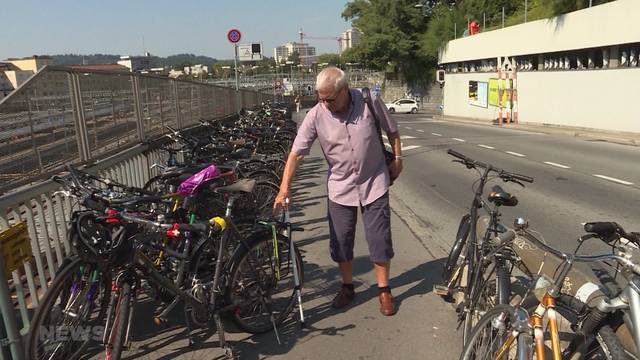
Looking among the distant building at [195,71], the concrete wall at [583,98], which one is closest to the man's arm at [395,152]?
the concrete wall at [583,98]

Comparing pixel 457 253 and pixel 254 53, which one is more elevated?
pixel 254 53

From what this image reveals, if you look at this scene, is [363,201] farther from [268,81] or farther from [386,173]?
[268,81]

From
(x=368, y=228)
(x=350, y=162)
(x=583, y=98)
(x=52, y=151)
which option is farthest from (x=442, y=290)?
(x=583, y=98)

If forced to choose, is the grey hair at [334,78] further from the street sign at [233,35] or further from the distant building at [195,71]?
the distant building at [195,71]

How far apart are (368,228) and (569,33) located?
22.9 metres

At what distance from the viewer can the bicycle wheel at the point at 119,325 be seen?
2973 millimetres

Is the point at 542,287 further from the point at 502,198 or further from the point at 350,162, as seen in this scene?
the point at 350,162

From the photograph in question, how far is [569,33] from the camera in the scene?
23.3m

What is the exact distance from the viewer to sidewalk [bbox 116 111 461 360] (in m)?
3.67

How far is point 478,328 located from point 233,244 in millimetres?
1779

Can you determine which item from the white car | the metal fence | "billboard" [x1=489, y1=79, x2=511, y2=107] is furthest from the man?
the white car

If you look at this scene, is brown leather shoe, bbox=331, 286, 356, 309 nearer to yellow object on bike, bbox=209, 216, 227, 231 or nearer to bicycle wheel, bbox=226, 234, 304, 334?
bicycle wheel, bbox=226, 234, 304, 334

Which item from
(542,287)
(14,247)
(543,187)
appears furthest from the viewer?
(543,187)

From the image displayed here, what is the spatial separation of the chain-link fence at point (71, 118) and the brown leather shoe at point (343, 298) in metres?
2.60
